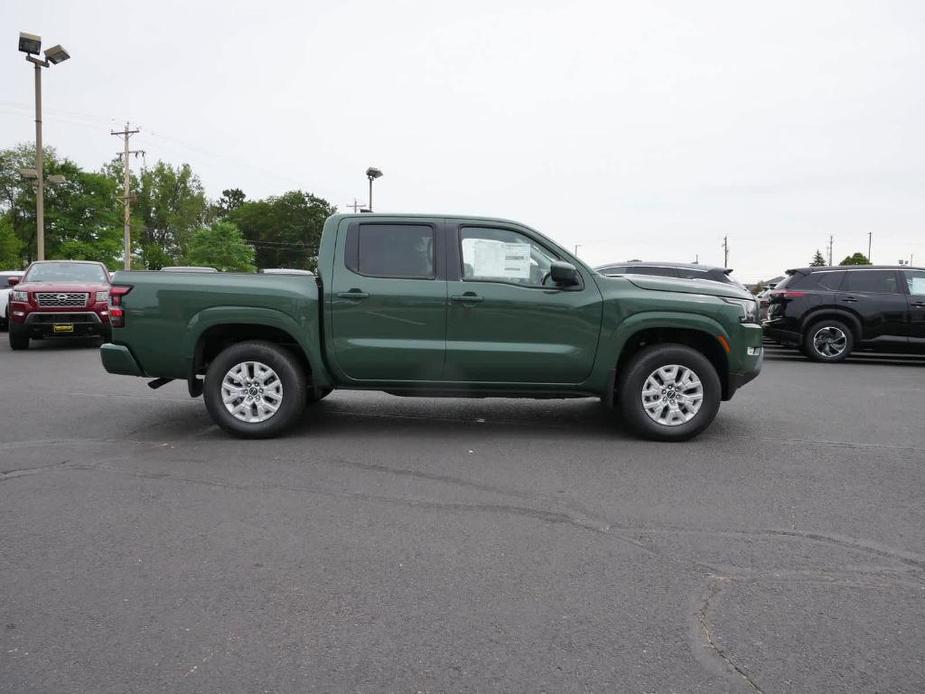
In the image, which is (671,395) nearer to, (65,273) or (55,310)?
(55,310)

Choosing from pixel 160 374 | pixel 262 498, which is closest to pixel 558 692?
pixel 262 498

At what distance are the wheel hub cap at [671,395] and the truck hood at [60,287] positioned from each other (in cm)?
1188

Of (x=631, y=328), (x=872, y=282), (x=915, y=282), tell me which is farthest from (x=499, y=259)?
(x=915, y=282)

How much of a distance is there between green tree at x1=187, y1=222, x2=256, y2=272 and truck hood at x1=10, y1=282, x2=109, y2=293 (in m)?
68.7

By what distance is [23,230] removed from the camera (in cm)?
7094

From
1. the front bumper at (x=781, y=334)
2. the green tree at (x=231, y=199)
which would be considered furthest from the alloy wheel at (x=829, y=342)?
the green tree at (x=231, y=199)

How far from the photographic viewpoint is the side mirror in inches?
245

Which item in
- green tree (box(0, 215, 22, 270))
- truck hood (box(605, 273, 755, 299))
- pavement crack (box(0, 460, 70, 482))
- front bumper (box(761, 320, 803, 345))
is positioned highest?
green tree (box(0, 215, 22, 270))

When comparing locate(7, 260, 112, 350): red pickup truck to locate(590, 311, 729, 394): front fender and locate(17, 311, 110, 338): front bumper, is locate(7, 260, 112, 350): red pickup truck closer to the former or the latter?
locate(17, 311, 110, 338): front bumper

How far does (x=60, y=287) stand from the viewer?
46.5 ft

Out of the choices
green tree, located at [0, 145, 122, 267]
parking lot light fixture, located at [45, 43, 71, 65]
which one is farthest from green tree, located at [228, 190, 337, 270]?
parking lot light fixture, located at [45, 43, 71, 65]

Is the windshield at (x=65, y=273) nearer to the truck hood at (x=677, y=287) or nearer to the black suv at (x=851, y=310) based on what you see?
the truck hood at (x=677, y=287)

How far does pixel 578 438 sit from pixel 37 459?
4.34 metres

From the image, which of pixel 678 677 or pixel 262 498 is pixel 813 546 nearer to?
pixel 678 677
